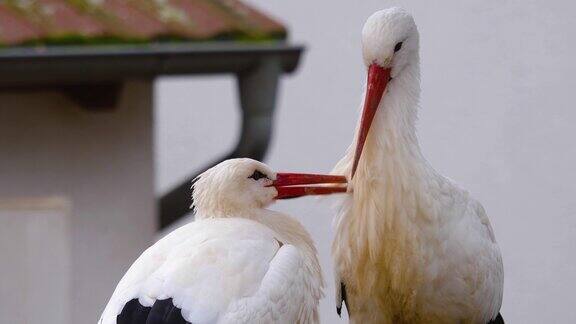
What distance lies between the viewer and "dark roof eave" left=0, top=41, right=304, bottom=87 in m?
9.11

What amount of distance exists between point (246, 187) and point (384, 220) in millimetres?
387

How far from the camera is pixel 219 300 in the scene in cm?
713

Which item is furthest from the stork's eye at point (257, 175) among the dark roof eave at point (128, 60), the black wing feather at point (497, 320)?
the dark roof eave at point (128, 60)

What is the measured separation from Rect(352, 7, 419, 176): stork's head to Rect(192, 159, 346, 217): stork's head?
0.18 metres

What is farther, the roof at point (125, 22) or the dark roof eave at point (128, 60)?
the roof at point (125, 22)

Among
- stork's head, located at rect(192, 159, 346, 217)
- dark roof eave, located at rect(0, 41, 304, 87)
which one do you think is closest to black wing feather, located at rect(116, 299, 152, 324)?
stork's head, located at rect(192, 159, 346, 217)

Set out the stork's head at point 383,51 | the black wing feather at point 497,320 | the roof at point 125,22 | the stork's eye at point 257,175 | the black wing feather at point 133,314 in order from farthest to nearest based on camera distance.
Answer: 1. the roof at point 125,22
2. the black wing feather at point 497,320
3. the stork's eye at point 257,175
4. the stork's head at point 383,51
5. the black wing feather at point 133,314

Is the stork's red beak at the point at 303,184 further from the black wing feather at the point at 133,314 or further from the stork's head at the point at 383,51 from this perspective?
the black wing feather at the point at 133,314

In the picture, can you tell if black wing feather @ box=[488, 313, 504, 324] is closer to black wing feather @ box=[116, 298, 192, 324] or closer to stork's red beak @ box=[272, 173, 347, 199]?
stork's red beak @ box=[272, 173, 347, 199]

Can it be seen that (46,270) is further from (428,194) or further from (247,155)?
(428,194)

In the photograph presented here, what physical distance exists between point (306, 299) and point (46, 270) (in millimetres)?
2745

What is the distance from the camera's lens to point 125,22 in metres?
9.48

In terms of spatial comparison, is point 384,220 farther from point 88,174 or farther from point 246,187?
point 88,174

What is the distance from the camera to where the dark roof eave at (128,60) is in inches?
359
